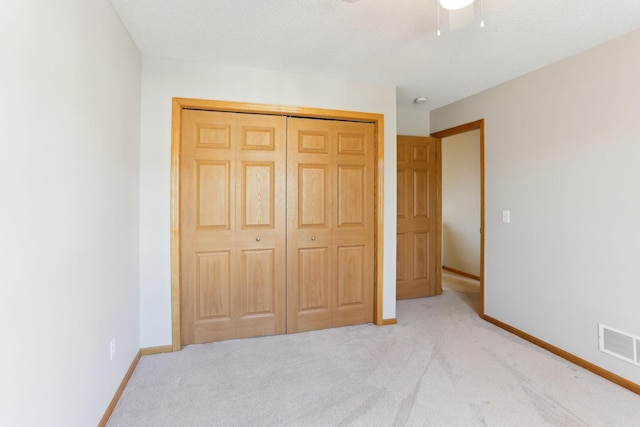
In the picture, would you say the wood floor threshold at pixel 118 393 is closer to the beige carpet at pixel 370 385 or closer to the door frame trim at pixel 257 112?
the beige carpet at pixel 370 385

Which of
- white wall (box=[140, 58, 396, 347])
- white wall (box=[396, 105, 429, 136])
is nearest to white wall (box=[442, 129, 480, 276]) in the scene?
white wall (box=[396, 105, 429, 136])

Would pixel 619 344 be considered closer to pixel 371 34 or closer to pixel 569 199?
pixel 569 199

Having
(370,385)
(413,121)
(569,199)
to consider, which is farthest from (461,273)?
(370,385)

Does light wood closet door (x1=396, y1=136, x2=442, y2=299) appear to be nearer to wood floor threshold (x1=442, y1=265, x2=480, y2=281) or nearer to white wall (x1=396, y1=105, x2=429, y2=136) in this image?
white wall (x1=396, y1=105, x2=429, y2=136)

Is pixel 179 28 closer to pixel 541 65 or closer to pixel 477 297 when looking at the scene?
pixel 541 65

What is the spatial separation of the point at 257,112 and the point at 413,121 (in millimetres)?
2393

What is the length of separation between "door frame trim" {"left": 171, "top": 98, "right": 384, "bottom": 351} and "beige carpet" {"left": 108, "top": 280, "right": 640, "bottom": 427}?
0.34 m

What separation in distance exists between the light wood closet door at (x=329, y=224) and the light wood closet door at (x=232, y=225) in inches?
5.2

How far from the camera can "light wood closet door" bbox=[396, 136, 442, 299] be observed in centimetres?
416

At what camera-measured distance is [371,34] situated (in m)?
2.25

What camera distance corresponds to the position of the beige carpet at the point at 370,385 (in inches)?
72.6

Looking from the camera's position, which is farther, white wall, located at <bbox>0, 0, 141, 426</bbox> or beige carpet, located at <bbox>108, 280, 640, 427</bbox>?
beige carpet, located at <bbox>108, 280, 640, 427</bbox>

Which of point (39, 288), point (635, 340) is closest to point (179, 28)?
point (39, 288)

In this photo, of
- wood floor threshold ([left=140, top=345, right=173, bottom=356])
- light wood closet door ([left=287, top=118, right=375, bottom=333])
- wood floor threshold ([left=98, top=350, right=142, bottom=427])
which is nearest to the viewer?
wood floor threshold ([left=98, top=350, right=142, bottom=427])
